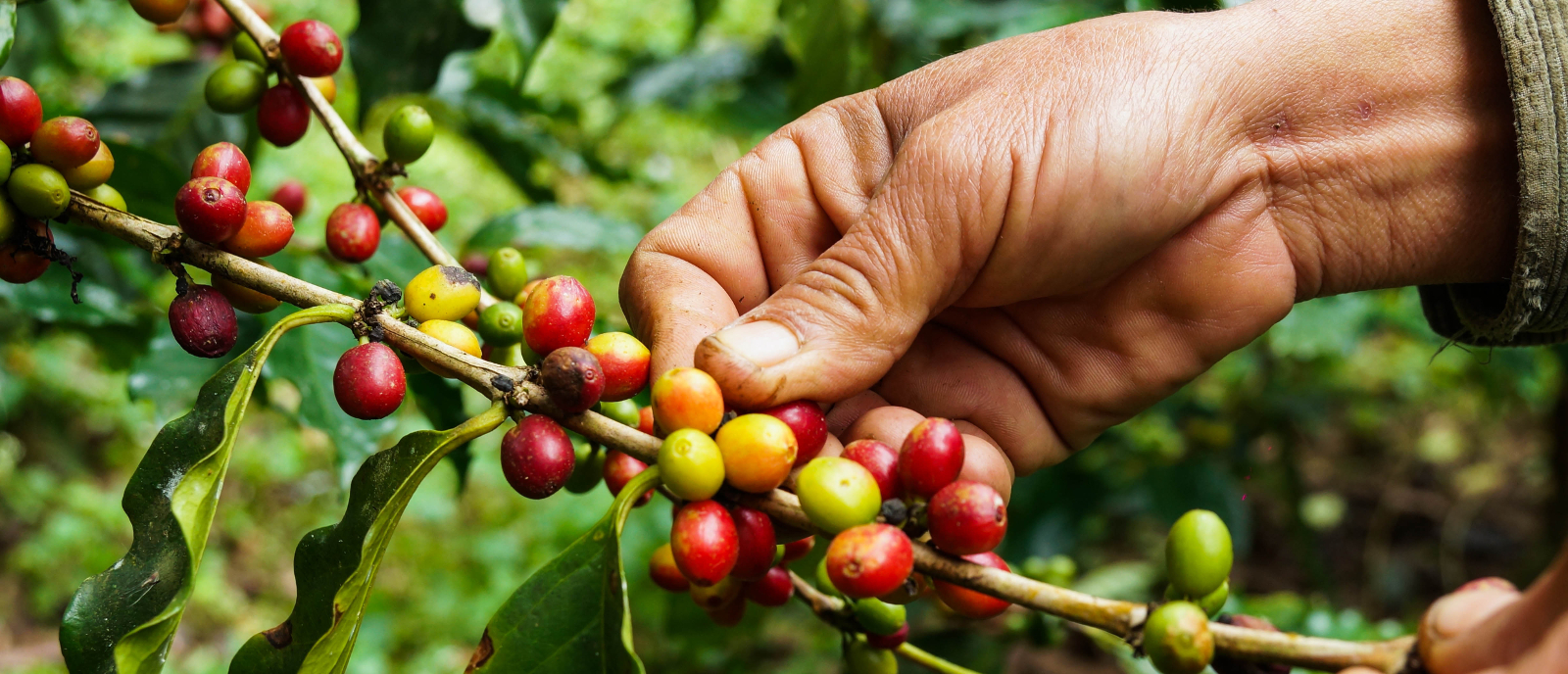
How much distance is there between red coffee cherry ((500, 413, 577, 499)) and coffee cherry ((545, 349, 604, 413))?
4 cm

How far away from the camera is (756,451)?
1314mm

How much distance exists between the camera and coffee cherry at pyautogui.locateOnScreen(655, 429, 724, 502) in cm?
127

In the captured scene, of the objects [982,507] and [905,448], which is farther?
[905,448]

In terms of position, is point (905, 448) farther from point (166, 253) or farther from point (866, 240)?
point (166, 253)

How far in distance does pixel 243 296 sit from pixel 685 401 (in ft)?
2.28

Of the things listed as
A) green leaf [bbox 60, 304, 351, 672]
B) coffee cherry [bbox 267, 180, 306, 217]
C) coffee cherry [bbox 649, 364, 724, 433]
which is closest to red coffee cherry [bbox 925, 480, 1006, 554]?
coffee cherry [bbox 649, 364, 724, 433]

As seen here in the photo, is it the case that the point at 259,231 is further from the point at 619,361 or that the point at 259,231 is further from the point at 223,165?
the point at 619,361

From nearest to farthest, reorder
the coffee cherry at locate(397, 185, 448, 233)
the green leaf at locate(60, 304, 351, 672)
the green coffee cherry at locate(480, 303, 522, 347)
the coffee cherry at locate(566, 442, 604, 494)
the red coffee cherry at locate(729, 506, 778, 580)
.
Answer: the green leaf at locate(60, 304, 351, 672), the red coffee cherry at locate(729, 506, 778, 580), the green coffee cherry at locate(480, 303, 522, 347), the coffee cherry at locate(566, 442, 604, 494), the coffee cherry at locate(397, 185, 448, 233)

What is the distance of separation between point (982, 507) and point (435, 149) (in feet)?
23.8

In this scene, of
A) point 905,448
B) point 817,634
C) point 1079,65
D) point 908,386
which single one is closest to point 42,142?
point 905,448

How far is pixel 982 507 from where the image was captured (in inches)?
48.7

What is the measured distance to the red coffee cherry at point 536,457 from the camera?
1.32m

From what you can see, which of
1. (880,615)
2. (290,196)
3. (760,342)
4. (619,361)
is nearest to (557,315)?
(619,361)

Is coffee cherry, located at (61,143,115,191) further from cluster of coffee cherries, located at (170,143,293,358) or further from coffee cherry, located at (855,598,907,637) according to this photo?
coffee cherry, located at (855,598,907,637)
